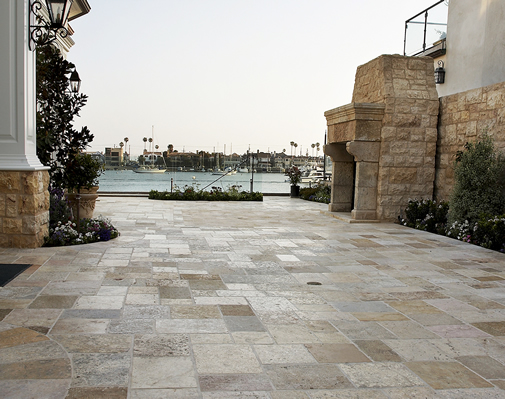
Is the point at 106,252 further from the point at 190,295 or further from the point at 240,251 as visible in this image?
the point at 190,295

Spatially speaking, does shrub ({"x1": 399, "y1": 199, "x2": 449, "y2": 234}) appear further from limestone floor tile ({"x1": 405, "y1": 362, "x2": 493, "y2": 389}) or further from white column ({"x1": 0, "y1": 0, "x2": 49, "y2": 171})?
white column ({"x1": 0, "y1": 0, "x2": 49, "y2": 171})

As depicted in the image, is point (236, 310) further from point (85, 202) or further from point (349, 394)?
point (85, 202)

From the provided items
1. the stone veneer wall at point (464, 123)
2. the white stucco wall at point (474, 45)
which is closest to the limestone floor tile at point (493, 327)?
the stone veneer wall at point (464, 123)

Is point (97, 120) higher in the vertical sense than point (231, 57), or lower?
lower

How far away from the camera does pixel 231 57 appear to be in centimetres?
2202

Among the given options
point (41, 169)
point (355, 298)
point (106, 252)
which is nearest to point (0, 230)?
point (41, 169)

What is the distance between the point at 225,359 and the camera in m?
3.07

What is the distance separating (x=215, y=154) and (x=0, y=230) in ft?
58.4

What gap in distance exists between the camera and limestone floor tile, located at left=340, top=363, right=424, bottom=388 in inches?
109

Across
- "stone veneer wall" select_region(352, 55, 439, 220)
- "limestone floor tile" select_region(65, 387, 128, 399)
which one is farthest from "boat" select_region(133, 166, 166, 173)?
"limestone floor tile" select_region(65, 387, 128, 399)

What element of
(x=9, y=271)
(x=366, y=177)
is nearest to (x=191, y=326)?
(x=9, y=271)

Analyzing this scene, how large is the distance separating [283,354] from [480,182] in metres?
6.32

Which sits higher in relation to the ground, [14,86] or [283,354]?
[14,86]

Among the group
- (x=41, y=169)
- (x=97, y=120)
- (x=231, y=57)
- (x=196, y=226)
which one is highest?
(x=231, y=57)
